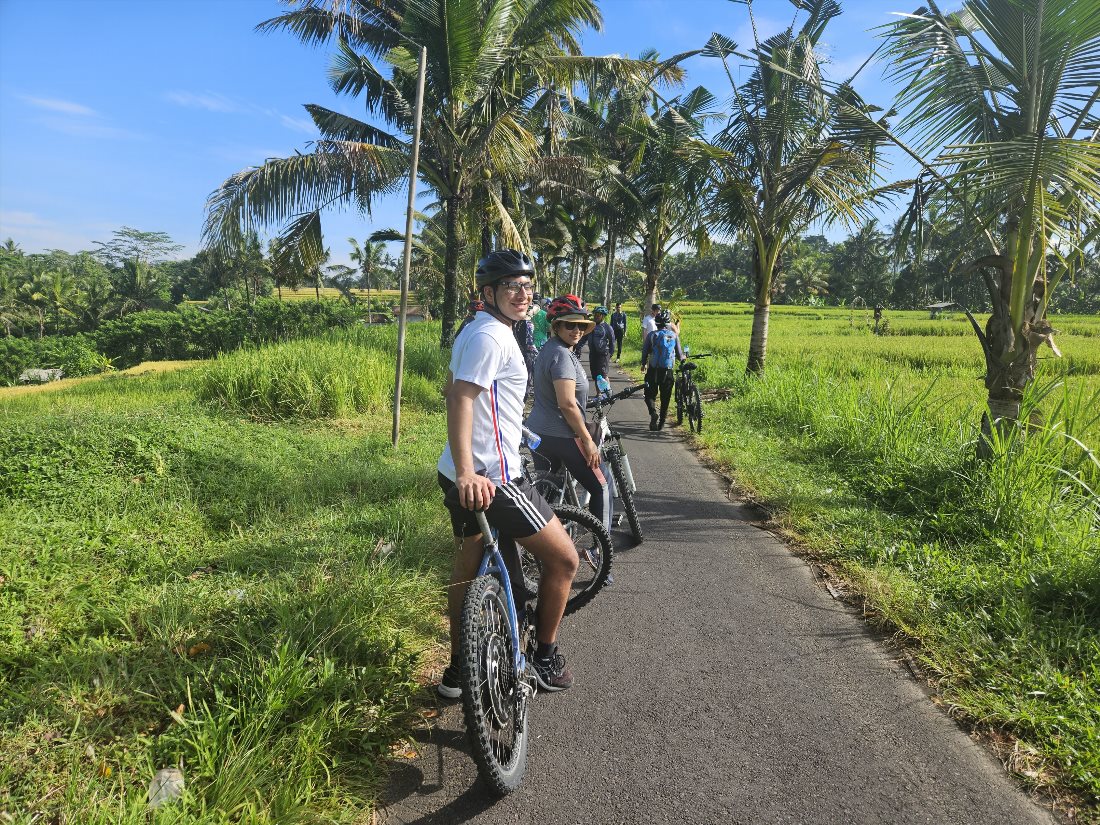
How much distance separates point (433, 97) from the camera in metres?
9.05

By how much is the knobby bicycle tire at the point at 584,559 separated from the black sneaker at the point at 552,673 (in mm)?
274

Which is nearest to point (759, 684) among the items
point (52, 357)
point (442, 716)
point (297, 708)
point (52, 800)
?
point (442, 716)

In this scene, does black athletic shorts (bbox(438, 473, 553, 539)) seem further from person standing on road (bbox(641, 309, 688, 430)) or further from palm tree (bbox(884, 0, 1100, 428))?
person standing on road (bbox(641, 309, 688, 430))

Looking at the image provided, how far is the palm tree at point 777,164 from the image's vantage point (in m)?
8.42

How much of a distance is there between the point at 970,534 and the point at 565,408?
9.78ft

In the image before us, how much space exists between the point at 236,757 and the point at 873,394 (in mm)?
7519

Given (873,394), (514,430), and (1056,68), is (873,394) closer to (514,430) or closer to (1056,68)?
(1056,68)

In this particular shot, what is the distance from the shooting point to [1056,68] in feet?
12.6

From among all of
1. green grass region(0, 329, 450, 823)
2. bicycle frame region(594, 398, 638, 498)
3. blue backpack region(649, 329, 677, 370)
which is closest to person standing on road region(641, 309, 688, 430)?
blue backpack region(649, 329, 677, 370)

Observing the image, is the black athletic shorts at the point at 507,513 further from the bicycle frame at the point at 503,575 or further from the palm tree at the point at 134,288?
the palm tree at the point at 134,288

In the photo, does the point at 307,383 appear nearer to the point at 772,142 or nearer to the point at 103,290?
the point at 772,142

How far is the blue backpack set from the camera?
7559 mm

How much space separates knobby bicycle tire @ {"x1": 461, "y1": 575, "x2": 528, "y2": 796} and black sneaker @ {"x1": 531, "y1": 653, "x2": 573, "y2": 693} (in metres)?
0.32

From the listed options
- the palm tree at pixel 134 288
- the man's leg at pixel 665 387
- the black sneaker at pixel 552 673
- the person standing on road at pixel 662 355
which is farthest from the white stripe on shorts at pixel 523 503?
the palm tree at pixel 134 288
